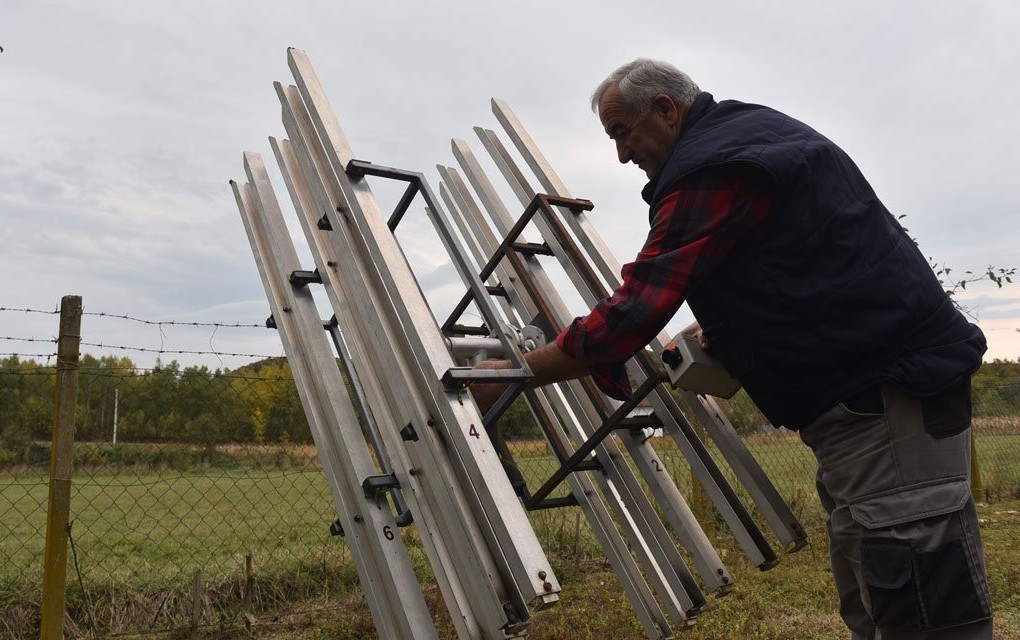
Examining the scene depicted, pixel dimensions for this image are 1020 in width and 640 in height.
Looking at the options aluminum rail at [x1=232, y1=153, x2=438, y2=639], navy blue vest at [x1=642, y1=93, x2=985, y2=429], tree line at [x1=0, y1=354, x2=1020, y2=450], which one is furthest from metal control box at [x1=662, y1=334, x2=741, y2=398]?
tree line at [x1=0, y1=354, x2=1020, y2=450]

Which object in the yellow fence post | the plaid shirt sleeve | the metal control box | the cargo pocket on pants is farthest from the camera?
the yellow fence post

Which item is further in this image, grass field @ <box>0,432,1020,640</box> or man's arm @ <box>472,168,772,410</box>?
grass field @ <box>0,432,1020,640</box>

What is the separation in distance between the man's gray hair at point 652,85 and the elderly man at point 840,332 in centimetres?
24

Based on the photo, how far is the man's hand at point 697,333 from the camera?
6.19ft

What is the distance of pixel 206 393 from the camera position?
5055mm

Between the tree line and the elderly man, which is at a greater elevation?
the tree line

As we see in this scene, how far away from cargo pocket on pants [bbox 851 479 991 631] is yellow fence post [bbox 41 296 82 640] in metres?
3.03

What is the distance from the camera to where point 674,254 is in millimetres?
1689

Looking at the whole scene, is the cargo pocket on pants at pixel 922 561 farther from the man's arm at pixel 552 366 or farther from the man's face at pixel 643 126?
the man's face at pixel 643 126

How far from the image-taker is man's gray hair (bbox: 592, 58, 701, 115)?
1991mm

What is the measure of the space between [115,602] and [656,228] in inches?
143

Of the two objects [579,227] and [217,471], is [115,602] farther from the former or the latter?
[579,227]

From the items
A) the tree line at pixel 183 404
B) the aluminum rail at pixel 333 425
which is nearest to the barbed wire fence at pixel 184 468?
the tree line at pixel 183 404

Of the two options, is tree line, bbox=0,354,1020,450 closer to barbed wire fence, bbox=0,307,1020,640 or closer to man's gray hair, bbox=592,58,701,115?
barbed wire fence, bbox=0,307,1020,640
